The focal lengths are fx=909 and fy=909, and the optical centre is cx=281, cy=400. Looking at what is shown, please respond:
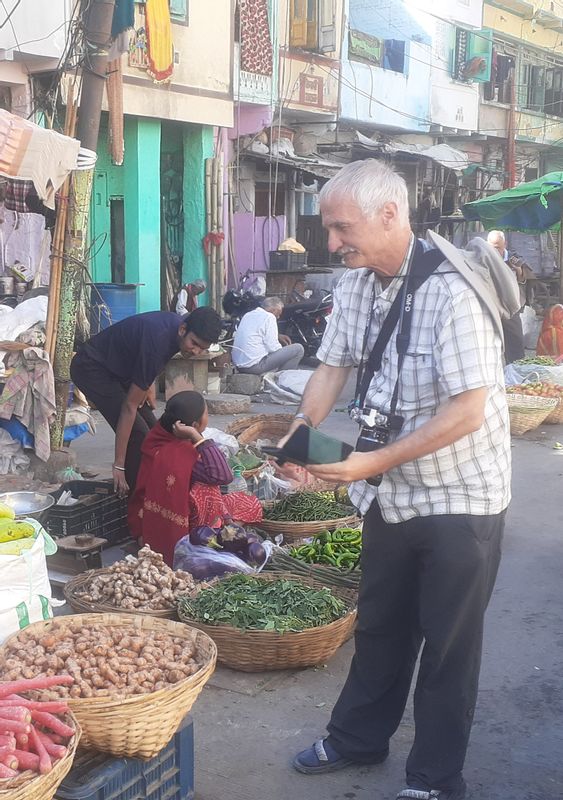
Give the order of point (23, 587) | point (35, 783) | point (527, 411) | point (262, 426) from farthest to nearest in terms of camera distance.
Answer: point (527, 411) < point (262, 426) < point (23, 587) < point (35, 783)

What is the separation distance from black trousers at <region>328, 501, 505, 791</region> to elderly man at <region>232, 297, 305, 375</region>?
8.88 meters

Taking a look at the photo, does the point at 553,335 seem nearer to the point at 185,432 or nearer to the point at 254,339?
the point at 254,339

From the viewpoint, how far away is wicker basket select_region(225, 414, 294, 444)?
810cm

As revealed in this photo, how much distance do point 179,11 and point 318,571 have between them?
1149cm

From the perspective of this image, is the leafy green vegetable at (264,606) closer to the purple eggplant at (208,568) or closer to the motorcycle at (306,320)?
the purple eggplant at (208,568)

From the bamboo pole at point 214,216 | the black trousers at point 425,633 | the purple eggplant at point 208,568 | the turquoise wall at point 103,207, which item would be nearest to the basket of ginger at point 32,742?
the black trousers at point 425,633

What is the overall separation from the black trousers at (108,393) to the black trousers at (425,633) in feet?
10.5

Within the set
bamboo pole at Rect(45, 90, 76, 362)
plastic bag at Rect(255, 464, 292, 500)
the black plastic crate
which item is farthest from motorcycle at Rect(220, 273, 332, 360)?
plastic bag at Rect(255, 464, 292, 500)

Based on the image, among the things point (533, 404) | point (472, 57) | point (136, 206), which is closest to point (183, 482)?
point (533, 404)

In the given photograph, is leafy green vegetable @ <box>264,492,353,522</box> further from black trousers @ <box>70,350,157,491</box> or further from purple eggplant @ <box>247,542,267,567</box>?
black trousers @ <box>70,350,157,491</box>

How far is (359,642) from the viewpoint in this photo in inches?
130

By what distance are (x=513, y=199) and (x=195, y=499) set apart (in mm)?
10247

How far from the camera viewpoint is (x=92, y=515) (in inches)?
232

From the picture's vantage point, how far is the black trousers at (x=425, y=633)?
2934 mm
